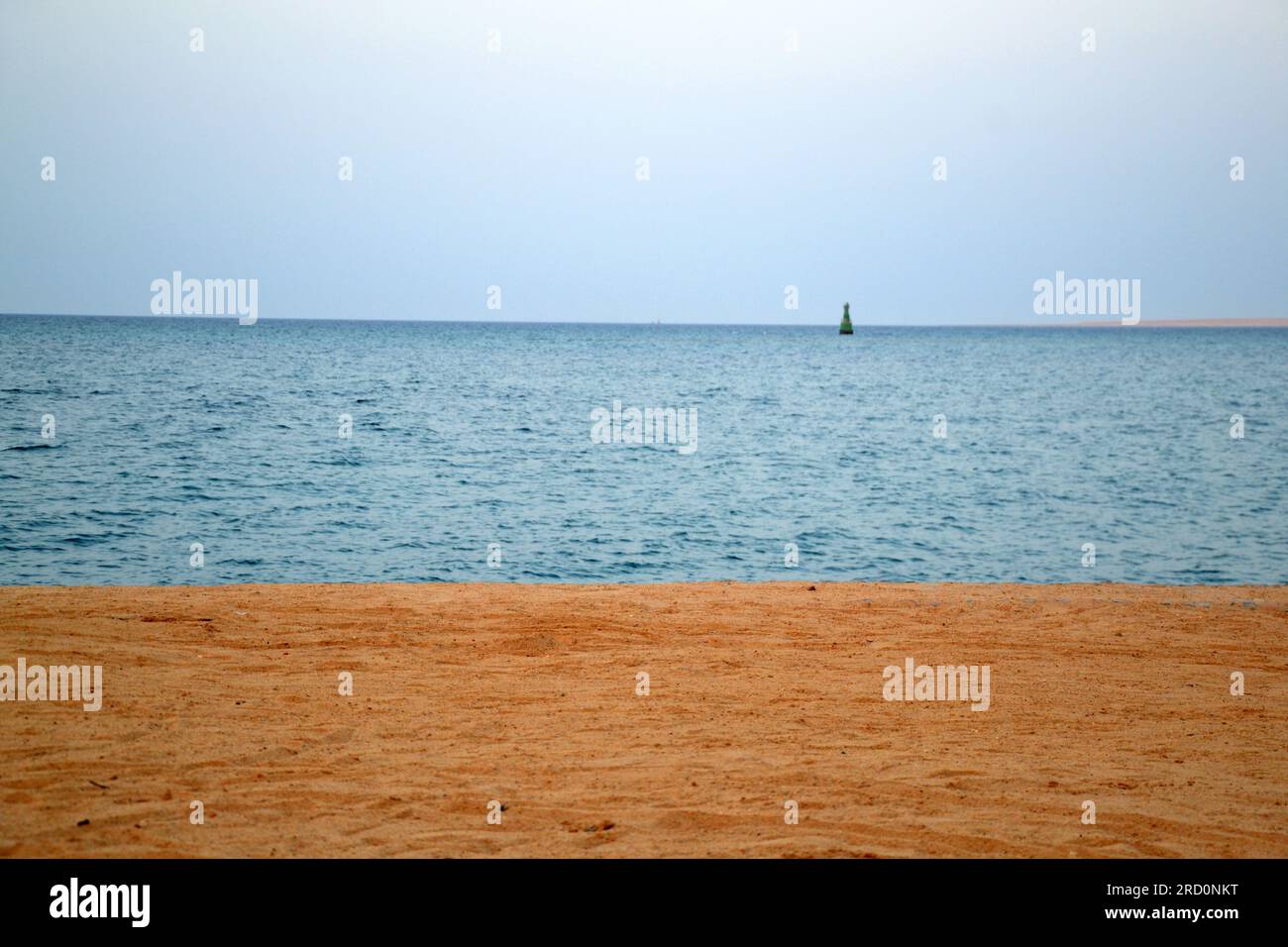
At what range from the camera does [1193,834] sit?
6168 millimetres

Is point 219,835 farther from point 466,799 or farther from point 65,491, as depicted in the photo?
point 65,491

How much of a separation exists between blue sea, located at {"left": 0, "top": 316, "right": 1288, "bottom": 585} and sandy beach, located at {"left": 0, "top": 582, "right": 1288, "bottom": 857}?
5265 mm

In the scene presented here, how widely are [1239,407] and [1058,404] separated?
8.46m

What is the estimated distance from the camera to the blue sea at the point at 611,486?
17.9m

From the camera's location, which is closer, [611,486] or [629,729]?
[629,729]

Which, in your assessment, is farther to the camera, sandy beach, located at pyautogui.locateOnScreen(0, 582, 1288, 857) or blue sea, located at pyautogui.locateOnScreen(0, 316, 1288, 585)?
blue sea, located at pyautogui.locateOnScreen(0, 316, 1288, 585)

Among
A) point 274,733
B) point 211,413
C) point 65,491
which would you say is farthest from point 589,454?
point 274,733

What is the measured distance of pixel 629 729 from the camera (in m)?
7.92

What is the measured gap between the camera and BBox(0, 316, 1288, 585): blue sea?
17859 mm

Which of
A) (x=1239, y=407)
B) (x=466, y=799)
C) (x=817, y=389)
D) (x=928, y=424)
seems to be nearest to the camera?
(x=466, y=799)

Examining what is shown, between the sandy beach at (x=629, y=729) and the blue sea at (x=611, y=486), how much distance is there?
5.26 metres

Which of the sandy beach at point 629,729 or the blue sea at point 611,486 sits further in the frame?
the blue sea at point 611,486

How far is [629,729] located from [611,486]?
18158 millimetres

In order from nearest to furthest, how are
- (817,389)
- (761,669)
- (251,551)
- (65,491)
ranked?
(761,669) → (251,551) → (65,491) → (817,389)
